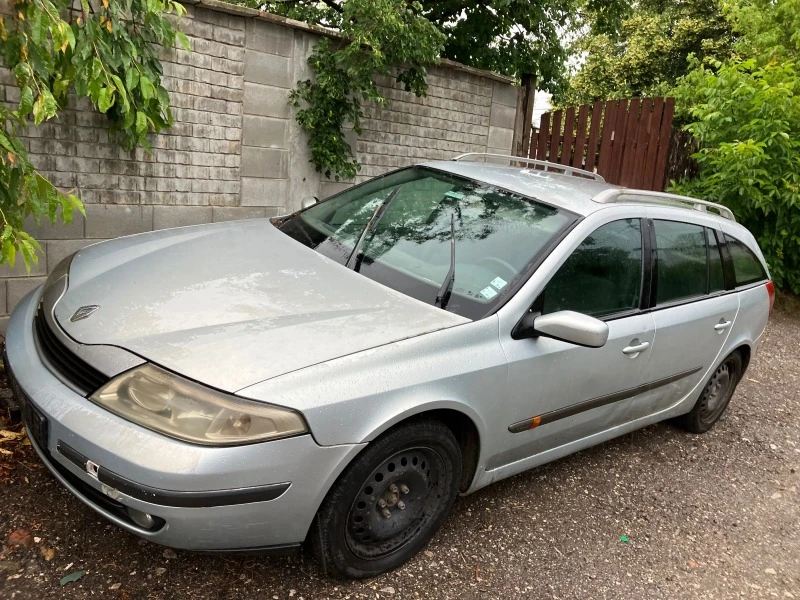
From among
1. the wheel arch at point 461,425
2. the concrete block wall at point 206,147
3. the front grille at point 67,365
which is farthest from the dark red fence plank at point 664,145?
the front grille at point 67,365

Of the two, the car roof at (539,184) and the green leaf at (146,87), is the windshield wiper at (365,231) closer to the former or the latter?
the car roof at (539,184)

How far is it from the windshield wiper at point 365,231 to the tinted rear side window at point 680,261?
1461 mm

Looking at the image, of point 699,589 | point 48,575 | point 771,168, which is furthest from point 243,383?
point 771,168

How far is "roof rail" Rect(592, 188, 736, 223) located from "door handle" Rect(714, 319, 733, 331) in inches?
28.1

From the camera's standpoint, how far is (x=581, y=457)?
384cm

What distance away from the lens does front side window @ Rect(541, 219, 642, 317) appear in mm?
2912

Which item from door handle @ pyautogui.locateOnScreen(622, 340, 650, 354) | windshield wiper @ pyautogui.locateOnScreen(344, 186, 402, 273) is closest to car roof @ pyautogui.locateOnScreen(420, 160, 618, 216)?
windshield wiper @ pyautogui.locateOnScreen(344, 186, 402, 273)

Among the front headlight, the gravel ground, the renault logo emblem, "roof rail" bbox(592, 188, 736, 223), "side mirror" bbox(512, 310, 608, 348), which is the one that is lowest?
the gravel ground

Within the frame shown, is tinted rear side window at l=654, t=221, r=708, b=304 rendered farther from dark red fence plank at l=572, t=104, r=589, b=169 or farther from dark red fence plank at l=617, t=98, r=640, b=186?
dark red fence plank at l=572, t=104, r=589, b=169

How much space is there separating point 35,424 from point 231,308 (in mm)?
795

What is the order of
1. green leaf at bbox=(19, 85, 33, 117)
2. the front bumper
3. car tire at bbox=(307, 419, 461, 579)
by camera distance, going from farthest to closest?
green leaf at bbox=(19, 85, 33, 117) → car tire at bbox=(307, 419, 461, 579) → the front bumper

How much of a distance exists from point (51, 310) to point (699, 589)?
9.83 ft

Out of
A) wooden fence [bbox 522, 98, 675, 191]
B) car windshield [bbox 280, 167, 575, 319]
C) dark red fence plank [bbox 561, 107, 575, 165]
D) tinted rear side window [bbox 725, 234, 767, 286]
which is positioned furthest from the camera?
dark red fence plank [bbox 561, 107, 575, 165]

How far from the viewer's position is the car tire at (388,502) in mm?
2285
